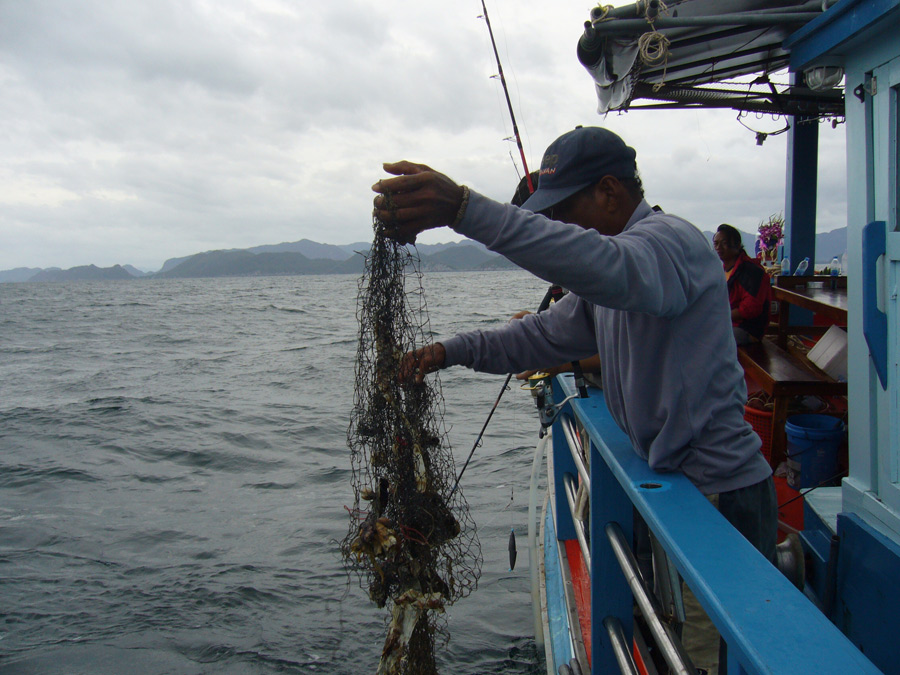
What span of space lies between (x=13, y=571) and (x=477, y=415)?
8433 mm

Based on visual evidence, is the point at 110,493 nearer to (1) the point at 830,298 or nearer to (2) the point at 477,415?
(2) the point at 477,415

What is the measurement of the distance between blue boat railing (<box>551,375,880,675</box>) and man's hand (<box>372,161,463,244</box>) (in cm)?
94

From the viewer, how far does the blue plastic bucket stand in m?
5.18

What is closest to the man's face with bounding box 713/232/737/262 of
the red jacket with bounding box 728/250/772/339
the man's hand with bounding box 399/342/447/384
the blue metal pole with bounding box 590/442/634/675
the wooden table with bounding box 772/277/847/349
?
the red jacket with bounding box 728/250/772/339

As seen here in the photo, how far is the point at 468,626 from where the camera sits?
6070 mm

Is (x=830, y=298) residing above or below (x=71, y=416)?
above

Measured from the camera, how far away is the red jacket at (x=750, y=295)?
6.96 metres

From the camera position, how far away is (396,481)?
2645 mm

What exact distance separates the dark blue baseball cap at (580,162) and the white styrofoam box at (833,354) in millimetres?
4615

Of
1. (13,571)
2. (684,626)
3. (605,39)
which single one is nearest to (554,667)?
(684,626)

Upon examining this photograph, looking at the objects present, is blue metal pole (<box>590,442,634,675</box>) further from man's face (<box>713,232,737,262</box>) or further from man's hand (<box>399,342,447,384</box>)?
man's face (<box>713,232,737,262</box>)

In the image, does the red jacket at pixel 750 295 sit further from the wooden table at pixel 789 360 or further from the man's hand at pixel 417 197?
the man's hand at pixel 417 197

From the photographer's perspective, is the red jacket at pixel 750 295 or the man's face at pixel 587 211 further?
the red jacket at pixel 750 295

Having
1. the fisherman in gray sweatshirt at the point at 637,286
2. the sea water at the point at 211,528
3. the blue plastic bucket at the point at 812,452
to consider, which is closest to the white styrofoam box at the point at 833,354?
the blue plastic bucket at the point at 812,452
